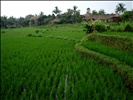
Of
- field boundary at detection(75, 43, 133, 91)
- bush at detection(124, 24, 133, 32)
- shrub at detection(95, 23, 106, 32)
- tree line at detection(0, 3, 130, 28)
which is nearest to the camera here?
field boundary at detection(75, 43, 133, 91)

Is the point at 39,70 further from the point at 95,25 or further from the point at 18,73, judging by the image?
the point at 95,25

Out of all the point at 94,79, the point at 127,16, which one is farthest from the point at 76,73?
the point at 127,16

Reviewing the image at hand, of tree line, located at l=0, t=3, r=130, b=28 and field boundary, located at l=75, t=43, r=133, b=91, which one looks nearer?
field boundary, located at l=75, t=43, r=133, b=91

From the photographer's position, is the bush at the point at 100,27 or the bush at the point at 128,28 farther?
the bush at the point at 100,27

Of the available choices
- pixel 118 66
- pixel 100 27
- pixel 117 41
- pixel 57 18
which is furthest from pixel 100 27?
pixel 57 18

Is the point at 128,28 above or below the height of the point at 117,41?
above

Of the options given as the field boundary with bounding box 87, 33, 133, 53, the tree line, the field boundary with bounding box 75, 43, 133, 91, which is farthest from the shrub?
the tree line

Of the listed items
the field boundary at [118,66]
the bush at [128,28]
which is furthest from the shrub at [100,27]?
the field boundary at [118,66]

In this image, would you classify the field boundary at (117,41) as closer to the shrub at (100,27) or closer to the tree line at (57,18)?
the shrub at (100,27)

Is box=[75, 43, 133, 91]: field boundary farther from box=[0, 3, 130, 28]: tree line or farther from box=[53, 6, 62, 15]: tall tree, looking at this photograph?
box=[53, 6, 62, 15]: tall tree

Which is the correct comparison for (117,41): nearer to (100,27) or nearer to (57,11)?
(100,27)

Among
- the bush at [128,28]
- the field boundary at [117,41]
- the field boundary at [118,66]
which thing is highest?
the bush at [128,28]

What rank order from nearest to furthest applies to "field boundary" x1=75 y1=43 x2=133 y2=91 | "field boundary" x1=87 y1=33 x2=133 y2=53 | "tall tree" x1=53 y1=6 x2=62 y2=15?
"field boundary" x1=75 y1=43 x2=133 y2=91, "field boundary" x1=87 y1=33 x2=133 y2=53, "tall tree" x1=53 y1=6 x2=62 y2=15

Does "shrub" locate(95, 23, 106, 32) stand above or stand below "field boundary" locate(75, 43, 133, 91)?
above
